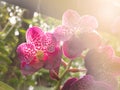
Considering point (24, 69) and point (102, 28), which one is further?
point (102, 28)

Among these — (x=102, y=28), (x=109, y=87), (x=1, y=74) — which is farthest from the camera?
(x=1, y=74)

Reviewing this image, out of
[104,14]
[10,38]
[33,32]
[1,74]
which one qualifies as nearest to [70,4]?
[104,14]

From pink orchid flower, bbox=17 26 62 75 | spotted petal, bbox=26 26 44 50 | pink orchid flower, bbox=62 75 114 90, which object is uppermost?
spotted petal, bbox=26 26 44 50

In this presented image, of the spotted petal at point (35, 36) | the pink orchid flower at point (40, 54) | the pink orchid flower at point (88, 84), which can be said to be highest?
the spotted petal at point (35, 36)

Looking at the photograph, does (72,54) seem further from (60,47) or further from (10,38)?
(10,38)

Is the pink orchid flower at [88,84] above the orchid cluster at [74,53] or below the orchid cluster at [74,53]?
below

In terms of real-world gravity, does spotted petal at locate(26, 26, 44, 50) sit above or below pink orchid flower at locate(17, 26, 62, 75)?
above
